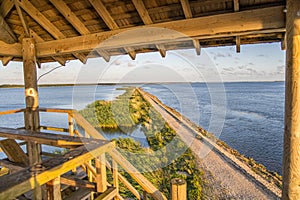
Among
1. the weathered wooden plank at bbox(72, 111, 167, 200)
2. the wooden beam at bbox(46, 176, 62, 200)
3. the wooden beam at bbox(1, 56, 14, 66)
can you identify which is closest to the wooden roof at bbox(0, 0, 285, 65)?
the wooden beam at bbox(1, 56, 14, 66)

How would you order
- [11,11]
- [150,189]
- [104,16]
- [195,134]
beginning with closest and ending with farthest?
1. [150,189]
2. [104,16]
3. [11,11]
4. [195,134]

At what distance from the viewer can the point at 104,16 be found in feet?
8.30

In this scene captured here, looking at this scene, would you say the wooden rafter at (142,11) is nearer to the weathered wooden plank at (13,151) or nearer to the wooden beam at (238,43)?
the wooden beam at (238,43)

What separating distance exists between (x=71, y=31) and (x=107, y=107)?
365 inches

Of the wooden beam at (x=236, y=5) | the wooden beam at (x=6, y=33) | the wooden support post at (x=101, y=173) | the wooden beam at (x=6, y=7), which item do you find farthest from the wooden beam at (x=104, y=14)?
the wooden support post at (x=101, y=173)

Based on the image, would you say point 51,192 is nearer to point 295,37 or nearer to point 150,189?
point 150,189

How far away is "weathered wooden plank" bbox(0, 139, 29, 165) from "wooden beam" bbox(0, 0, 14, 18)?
2.02 m

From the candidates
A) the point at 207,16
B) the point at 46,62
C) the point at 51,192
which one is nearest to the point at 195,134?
the point at 46,62

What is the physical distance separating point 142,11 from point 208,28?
76cm

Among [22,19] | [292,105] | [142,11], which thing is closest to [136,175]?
[292,105]

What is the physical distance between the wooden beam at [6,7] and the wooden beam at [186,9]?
232 cm

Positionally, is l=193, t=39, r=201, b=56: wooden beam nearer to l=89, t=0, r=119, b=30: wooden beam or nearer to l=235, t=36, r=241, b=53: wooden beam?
l=235, t=36, r=241, b=53: wooden beam

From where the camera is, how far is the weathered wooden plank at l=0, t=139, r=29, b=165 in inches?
71.4

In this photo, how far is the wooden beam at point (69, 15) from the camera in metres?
2.57
